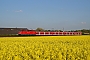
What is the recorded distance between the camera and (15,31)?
88812 mm

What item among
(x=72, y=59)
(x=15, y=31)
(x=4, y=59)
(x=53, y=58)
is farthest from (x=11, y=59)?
(x=15, y=31)

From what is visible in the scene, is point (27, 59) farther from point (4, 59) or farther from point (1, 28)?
point (1, 28)

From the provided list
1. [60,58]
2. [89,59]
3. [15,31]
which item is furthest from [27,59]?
[15,31]

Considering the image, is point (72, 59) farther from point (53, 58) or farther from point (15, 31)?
point (15, 31)

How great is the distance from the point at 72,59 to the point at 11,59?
229cm

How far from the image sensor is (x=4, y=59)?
24.8ft

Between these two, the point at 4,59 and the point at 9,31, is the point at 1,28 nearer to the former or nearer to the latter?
the point at 9,31

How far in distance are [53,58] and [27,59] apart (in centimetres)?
99

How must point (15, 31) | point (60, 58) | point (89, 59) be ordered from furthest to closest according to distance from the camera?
point (15, 31), point (60, 58), point (89, 59)

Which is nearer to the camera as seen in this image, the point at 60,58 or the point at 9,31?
the point at 60,58

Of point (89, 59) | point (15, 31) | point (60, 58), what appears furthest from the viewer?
point (15, 31)

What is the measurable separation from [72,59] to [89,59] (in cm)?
89

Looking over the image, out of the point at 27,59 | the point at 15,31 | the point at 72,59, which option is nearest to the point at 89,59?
the point at 72,59

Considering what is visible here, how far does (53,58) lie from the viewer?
7609mm
